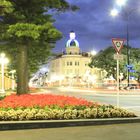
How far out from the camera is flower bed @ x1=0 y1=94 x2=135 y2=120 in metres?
15.7

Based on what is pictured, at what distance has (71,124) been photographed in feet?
50.6

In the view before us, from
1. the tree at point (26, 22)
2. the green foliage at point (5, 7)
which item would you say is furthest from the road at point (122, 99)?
the green foliage at point (5, 7)

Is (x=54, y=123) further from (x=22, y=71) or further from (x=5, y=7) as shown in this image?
(x=22, y=71)

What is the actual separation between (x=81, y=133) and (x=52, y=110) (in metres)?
2.81

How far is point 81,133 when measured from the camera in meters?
13.8

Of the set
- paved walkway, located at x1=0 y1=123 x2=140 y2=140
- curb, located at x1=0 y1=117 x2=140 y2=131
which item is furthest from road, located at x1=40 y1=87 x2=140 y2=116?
paved walkway, located at x1=0 y1=123 x2=140 y2=140

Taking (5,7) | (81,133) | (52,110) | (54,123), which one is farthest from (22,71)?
(81,133)

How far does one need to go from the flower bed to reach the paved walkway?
3.81 ft

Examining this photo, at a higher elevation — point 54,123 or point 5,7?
point 5,7

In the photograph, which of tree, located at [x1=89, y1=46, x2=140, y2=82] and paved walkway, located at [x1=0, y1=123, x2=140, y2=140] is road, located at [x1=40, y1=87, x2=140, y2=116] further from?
tree, located at [x1=89, y1=46, x2=140, y2=82]

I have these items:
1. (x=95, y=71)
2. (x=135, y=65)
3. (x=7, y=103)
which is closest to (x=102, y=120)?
(x=7, y=103)

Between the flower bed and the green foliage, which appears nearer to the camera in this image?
the flower bed

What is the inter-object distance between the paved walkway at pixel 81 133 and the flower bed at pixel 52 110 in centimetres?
116

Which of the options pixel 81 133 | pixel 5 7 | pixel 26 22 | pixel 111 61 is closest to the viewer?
pixel 81 133
